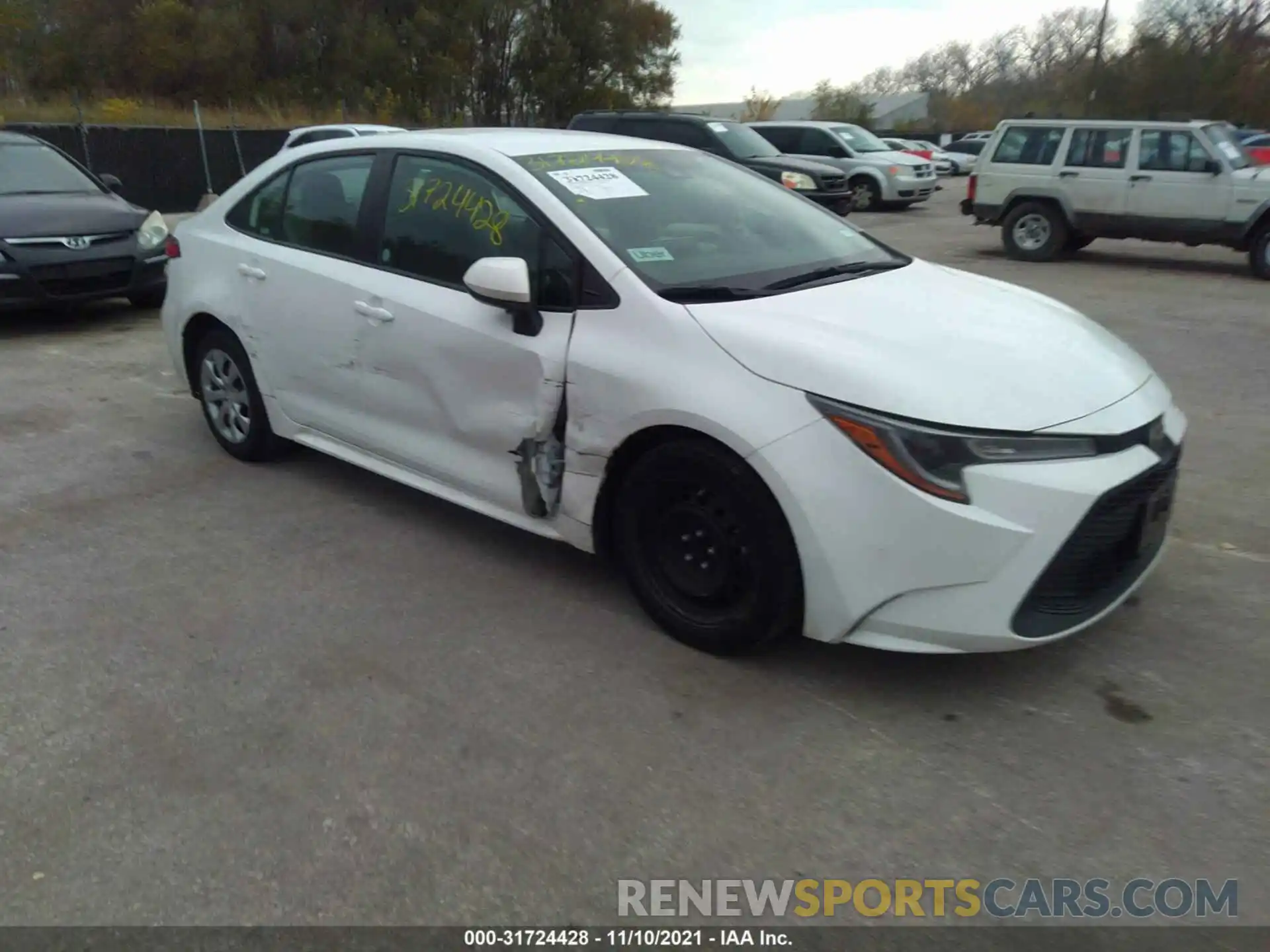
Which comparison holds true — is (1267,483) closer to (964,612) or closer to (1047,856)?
(964,612)

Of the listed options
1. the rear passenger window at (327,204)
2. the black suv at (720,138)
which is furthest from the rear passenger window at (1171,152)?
the rear passenger window at (327,204)

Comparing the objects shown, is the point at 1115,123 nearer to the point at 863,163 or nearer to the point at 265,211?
the point at 863,163

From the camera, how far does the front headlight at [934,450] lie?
300 cm

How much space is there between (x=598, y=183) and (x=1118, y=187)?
1107cm

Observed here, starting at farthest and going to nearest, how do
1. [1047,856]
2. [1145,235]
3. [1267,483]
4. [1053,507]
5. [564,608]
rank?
1. [1145,235]
2. [1267,483]
3. [564,608]
4. [1053,507]
5. [1047,856]

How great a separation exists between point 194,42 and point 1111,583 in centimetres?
3788

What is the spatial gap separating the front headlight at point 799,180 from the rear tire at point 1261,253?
645cm

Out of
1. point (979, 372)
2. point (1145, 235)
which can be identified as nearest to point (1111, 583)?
point (979, 372)

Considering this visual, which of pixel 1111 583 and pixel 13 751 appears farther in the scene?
pixel 1111 583

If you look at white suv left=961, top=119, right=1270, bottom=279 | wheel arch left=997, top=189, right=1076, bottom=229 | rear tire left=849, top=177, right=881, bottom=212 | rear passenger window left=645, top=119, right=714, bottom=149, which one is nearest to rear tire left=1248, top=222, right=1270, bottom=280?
white suv left=961, top=119, right=1270, bottom=279

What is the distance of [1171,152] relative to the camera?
41.5ft

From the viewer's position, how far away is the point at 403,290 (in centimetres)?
425

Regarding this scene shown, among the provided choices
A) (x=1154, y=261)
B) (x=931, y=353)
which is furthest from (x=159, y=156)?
(x=931, y=353)

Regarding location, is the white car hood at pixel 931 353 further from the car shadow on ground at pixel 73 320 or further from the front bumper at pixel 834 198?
the front bumper at pixel 834 198
